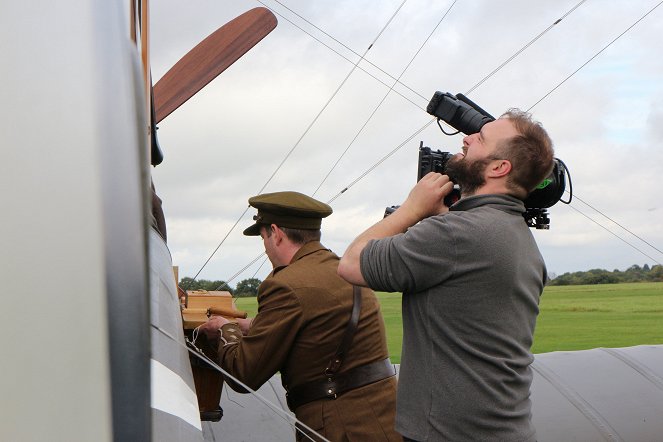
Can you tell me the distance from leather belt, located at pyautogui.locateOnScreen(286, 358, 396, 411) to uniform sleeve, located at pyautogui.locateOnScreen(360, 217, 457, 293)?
0.88 meters

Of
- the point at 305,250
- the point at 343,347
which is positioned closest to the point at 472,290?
the point at 343,347

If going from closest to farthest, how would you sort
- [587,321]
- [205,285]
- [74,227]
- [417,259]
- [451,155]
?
[74,227] < [417,259] < [451,155] < [205,285] < [587,321]

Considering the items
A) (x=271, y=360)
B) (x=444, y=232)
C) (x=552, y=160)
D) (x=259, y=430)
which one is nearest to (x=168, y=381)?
(x=444, y=232)

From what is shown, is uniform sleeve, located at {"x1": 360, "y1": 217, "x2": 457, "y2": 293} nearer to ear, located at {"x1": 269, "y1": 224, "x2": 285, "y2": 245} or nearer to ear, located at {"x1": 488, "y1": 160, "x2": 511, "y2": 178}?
ear, located at {"x1": 488, "y1": 160, "x2": 511, "y2": 178}

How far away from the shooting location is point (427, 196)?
2102 mm

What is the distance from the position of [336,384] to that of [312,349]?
149 mm

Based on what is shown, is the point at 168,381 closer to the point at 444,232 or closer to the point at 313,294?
the point at 444,232

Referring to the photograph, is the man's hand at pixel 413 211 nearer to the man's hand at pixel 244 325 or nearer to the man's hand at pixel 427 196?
the man's hand at pixel 427 196

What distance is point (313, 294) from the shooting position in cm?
273

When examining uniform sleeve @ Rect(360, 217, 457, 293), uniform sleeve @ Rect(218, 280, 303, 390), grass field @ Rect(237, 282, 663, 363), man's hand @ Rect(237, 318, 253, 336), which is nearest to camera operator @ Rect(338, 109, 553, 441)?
uniform sleeve @ Rect(360, 217, 457, 293)

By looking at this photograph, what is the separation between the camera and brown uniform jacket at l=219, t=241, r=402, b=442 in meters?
2.70

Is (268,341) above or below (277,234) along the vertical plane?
below

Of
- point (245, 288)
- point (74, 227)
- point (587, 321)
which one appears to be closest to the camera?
point (74, 227)

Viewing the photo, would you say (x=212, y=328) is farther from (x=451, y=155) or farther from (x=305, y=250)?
(x=451, y=155)
